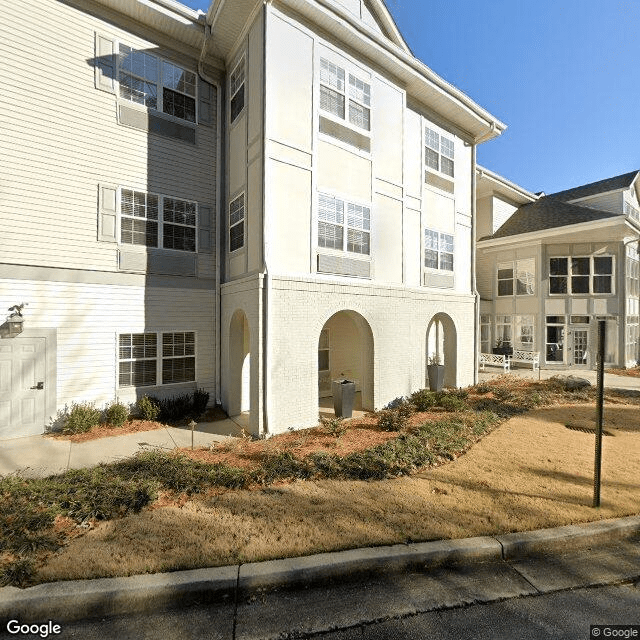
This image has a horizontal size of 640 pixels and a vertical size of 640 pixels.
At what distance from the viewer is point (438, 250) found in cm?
1320

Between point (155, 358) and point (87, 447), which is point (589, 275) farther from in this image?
point (87, 447)

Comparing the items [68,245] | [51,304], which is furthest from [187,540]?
[68,245]

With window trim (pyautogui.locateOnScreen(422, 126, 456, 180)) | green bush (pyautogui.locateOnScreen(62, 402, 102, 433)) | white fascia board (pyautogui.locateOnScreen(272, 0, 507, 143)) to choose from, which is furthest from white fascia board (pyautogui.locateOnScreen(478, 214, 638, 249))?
green bush (pyautogui.locateOnScreen(62, 402, 102, 433))

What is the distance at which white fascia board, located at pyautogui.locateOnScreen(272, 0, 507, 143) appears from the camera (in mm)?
9078

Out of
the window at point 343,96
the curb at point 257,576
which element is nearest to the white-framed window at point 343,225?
the window at point 343,96

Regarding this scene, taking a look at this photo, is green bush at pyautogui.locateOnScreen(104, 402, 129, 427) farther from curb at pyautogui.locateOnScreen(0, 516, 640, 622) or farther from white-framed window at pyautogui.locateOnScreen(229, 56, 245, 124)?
white-framed window at pyautogui.locateOnScreen(229, 56, 245, 124)

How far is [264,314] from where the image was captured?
826cm

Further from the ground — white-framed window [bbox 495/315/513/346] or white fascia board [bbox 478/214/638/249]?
white fascia board [bbox 478/214/638/249]

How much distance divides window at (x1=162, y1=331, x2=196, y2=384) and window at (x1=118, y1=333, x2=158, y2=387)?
29 cm

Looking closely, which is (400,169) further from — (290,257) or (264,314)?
(264,314)

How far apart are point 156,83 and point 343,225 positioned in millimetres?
6873

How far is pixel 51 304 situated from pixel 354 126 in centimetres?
948

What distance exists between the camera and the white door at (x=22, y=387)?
824cm

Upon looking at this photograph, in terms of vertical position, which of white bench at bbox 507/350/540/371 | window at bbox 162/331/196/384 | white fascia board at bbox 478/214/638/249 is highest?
white fascia board at bbox 478/214/638/249
